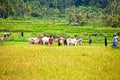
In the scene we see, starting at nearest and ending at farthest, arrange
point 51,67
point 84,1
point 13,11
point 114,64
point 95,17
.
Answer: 1. point 51,67
2. point 114,64
3. point 13,11
4. point 95,17
5. point 84,1

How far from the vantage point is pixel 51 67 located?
18.0 meters

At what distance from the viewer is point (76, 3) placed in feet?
463

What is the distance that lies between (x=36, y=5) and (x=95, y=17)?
1222 inches

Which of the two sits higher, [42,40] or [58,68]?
[58,68]

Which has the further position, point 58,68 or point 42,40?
point 42,40

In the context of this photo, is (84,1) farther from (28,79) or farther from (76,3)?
(28,79)

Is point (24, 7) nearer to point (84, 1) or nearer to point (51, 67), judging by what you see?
point (84, 1)

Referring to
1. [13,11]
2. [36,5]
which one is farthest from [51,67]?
[36,5]

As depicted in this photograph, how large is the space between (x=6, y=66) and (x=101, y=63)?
561cm

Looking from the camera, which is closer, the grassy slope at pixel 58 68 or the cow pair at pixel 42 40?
the grassy slope at pixel 58 68

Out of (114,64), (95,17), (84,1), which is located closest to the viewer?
(114,64)

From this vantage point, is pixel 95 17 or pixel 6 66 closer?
pixel 6 66

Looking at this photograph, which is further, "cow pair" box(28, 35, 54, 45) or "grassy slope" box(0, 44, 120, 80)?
"cow pair" box(28, 35, 54, 45)

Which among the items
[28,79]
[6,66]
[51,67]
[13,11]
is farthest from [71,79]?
[13,11]
